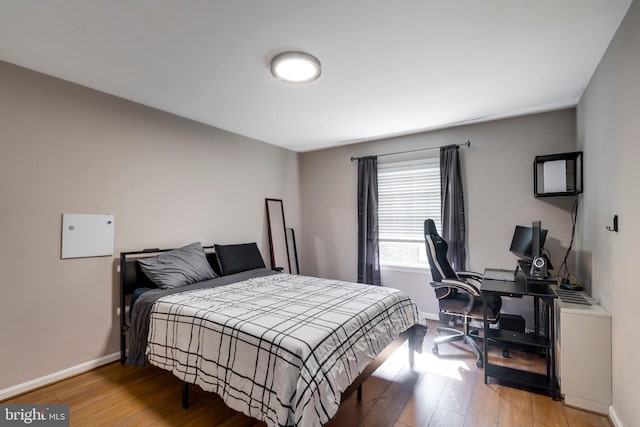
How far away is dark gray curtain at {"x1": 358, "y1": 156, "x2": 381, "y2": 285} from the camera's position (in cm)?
426

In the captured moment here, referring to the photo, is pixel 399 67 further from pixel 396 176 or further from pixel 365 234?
pixel 365 234

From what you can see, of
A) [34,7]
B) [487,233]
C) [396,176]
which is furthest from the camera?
[396,176]

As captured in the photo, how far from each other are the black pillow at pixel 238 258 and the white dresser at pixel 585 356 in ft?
9.95

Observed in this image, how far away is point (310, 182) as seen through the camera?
5.03 m

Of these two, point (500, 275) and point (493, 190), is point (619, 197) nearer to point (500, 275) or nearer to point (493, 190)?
point (500, 275)

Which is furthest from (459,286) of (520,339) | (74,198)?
(74,198)

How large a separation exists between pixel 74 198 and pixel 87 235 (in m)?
0.34

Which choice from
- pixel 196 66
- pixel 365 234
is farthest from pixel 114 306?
pixel 365 234

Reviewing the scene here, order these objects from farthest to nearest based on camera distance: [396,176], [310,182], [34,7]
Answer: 1. [310,182]
2. [396,176]
3. [34,7]

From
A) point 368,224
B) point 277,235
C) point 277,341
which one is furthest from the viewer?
point 277,235

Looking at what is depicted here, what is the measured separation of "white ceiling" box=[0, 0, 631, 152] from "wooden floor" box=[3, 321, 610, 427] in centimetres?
238

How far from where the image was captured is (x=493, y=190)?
11.5 feet

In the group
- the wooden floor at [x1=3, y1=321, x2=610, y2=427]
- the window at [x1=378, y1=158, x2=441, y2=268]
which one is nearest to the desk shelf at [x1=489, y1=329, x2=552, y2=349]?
the wooden floor at [x1=3, y1=321, x2=610, y2=427]

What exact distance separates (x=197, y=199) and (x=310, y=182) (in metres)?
1.99
